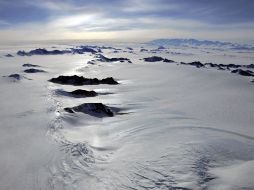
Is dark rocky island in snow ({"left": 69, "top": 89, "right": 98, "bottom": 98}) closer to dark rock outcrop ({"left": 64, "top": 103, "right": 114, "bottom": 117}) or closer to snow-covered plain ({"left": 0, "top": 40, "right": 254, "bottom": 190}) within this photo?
snow-covered plain ({"left": 0, "top": 40, "right": 254, "bottom": 190})

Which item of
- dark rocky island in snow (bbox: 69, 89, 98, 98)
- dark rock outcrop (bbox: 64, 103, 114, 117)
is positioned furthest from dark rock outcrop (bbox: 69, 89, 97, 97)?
dark rock outcrop (bbox: 64, 103, 114, 117)

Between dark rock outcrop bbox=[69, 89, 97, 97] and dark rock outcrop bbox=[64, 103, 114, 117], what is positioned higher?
dark rock outcrop bbox=[64, 103, 114, 117]

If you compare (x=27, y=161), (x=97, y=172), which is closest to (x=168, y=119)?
(x=97, y=172)

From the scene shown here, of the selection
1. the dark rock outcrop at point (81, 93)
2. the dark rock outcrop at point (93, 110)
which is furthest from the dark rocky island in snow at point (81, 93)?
the dark rock outcrop at point (93, 110)

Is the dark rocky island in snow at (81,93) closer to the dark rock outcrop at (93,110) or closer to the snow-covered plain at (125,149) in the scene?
the snow-covered plain at (125,149)

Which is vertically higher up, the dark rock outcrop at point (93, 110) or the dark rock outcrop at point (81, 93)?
the dark rock outcrop at point (93, 110)

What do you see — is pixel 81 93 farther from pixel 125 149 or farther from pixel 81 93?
pixel 125 149

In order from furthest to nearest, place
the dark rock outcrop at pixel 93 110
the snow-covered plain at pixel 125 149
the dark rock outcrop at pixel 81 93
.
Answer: the dark rock outcrop at pixel 81 93, the dark rock outcrop at pixel 93 110, the snow-covered plain at pixel 125 149

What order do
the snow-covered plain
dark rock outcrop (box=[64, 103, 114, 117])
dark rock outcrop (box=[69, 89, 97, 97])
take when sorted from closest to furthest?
the snow-covered plain → dark rock outcrop (box=[64, 103, 114, 117]) → dark rock outcrop (box=[69, 89, 97, 97])

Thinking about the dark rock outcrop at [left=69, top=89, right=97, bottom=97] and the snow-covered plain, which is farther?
the dark rock outcrop at [left=69, top=89, right=97, bottom=97]

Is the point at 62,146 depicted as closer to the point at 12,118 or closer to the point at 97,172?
the point at 97,172

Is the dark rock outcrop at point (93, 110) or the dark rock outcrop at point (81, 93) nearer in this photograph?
the dark rock outcrop at point (93, 110)
